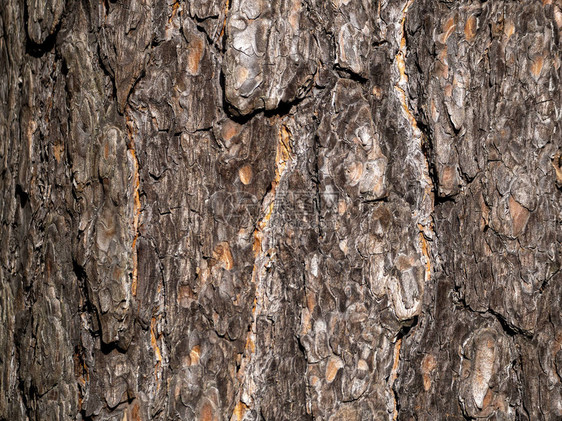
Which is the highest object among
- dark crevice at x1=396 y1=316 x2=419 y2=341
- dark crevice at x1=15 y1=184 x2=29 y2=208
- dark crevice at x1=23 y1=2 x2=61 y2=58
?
dark crevice at x1=23 y1=2 x2=61 y2=58

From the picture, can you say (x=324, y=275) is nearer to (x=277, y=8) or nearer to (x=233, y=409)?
(x=233, y=409)

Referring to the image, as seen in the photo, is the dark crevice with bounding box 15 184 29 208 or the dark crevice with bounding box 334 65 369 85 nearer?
the dark crevice with bounding box 334 65 369 85

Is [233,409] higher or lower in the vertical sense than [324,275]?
lower

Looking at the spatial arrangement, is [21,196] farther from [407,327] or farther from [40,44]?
[407,327]

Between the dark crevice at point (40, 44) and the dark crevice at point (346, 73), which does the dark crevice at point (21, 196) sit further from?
the dark crevice at point (346, 73)

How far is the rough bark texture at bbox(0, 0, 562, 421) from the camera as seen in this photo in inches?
41.1

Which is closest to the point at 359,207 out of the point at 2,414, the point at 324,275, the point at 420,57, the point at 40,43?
the point at 324,275

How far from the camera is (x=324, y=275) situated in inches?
41.5

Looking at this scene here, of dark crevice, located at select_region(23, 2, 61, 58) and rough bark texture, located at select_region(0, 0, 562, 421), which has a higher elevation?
dark crevice, located at select_region(23, 2, 61, 58)

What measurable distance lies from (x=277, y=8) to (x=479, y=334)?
0.64m

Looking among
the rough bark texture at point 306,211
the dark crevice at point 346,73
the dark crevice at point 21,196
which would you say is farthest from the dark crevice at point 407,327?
the dark crevice at point 21,196

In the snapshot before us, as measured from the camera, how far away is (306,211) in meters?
1.06

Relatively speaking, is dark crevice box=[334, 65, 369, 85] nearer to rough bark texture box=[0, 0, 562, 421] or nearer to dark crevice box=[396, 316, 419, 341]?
rough bark texture box=[0, 0, 562, 421]

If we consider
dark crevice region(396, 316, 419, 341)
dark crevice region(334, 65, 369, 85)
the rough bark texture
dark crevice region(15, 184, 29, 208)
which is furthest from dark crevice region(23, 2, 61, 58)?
dark crevice region(396, 316, 419, 341)
